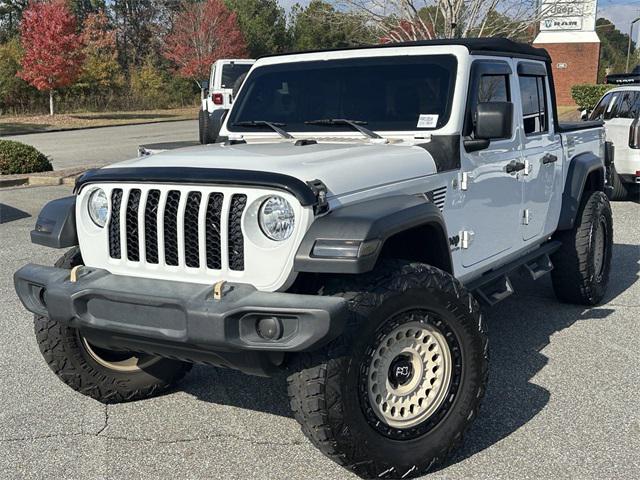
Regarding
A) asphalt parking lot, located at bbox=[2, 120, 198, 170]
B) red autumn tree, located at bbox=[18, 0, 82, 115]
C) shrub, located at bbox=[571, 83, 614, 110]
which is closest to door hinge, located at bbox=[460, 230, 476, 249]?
asphalt parking lot, located at bbox=[2, 120, 198, 170]

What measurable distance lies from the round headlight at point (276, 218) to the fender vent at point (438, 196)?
39.5 inches

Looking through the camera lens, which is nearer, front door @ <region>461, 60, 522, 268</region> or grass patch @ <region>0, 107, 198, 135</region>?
front door @ <region>461, 60, 522, 268</region>

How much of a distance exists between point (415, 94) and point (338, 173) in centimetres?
124

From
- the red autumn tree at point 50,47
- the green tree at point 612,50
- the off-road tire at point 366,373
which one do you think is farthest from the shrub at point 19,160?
the green tree at point 612,50

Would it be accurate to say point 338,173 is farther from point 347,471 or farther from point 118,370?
point 118,370

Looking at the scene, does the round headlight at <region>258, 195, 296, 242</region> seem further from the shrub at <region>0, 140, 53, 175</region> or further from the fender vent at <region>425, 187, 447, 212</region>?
the shrub at <region>0, 140, 53, 175</region>

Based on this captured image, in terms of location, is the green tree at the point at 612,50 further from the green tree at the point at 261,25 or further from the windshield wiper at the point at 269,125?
the windshield wiper at the point at 269,125

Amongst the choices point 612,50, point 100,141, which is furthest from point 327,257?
point 612,50

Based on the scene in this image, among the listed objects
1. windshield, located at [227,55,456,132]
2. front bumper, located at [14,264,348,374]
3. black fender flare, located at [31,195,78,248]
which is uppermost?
windshield, located at [227,55,456,132]

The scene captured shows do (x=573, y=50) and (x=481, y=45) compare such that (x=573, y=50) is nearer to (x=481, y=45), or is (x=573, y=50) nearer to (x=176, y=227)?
(x=481, y=45)

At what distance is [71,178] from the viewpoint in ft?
45.9

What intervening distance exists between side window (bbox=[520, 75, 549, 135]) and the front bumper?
289cm

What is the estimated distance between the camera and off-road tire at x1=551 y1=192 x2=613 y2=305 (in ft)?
19.6

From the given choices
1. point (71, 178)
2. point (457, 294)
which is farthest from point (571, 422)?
point (71, 178)
